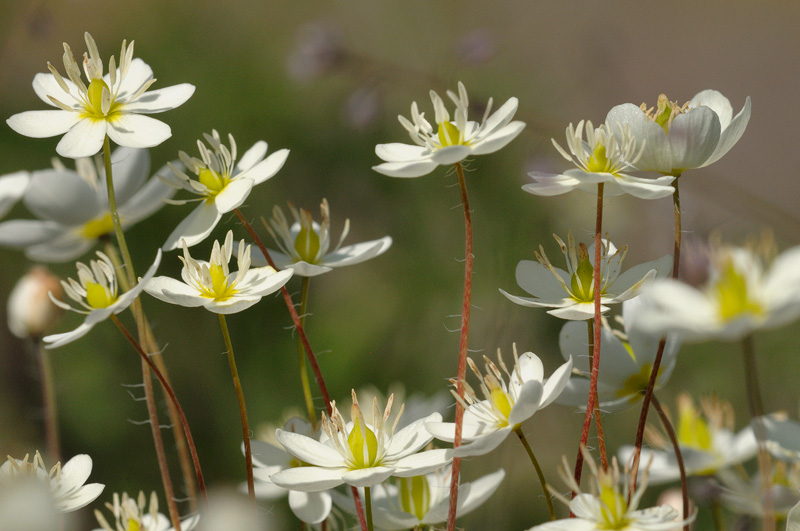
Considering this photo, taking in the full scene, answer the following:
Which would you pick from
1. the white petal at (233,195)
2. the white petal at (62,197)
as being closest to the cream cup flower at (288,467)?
the white petal at (233,195)

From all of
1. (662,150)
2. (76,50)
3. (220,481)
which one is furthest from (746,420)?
(76,50)

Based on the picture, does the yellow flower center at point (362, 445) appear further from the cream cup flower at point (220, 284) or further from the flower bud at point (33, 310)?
the flower bud at point (33, 310)

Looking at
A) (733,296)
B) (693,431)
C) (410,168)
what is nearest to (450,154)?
(410,168)

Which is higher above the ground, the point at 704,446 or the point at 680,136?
the point at 680,136

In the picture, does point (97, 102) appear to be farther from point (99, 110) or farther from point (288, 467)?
point (288, 467)

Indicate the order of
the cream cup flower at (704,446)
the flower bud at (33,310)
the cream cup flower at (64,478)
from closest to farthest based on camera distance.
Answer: the cream cup flower at (64,478)
the cream cup flower at (704,446)
the flower bud at (33,310)

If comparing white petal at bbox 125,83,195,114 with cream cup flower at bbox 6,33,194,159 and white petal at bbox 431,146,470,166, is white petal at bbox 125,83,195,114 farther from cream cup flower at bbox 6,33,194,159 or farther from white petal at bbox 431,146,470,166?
white petal at bbox 431,146,470,166
